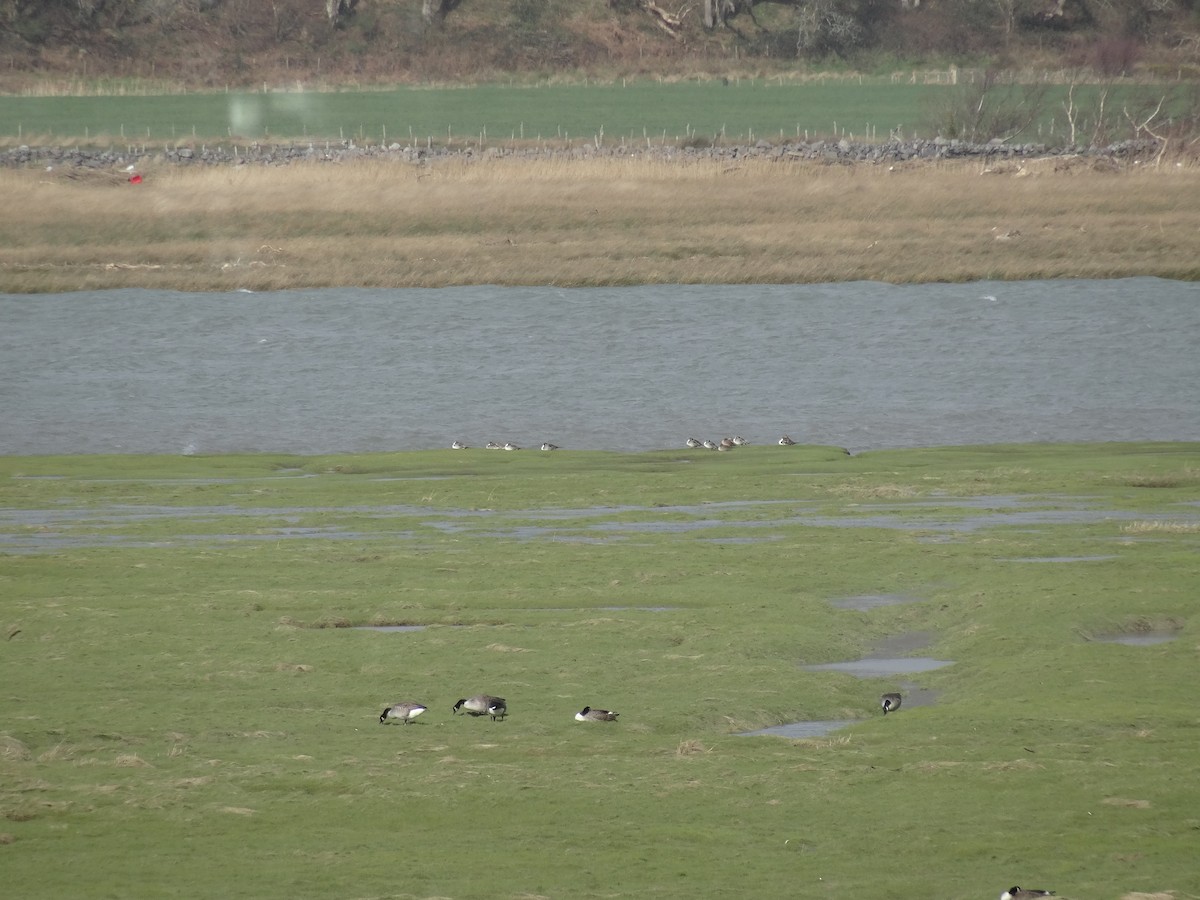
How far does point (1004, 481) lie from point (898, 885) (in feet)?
50.1

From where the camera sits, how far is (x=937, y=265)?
1843 inches

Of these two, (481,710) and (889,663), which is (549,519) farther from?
(481,710)

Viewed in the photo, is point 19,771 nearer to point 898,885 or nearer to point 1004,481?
point 898,885

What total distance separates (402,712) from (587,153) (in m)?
52.8

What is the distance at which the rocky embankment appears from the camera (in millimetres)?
61500

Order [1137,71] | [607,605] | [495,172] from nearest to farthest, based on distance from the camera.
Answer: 1. [607,605]
2. [495,172]
3. [1137,71]

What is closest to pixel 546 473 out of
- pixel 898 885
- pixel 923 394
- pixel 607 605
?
pixel 607 605

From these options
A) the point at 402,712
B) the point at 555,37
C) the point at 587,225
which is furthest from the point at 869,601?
the point at 555,37

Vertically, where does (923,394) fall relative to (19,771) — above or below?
below

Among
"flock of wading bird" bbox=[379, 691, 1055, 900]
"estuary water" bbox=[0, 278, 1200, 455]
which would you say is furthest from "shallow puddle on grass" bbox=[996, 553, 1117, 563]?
"estuary water" bbox=[0, 278, 1200, 455]

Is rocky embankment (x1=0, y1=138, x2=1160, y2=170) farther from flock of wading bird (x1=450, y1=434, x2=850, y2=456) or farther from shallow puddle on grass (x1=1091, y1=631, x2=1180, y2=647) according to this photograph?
shallow puddle on grass (x1=1091, y1=631, x2=1180, y2=647)

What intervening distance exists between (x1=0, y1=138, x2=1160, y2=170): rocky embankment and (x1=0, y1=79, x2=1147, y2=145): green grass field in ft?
16.0

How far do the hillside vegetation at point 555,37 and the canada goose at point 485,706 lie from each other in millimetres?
96922

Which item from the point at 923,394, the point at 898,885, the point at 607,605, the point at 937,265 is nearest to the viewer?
the point at 898,885
